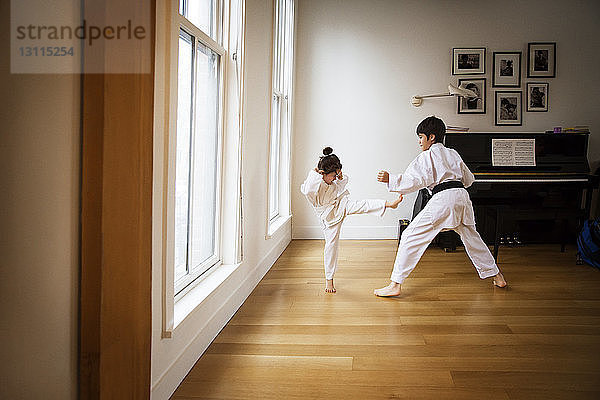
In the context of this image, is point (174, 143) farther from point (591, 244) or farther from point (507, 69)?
point (507, 69)

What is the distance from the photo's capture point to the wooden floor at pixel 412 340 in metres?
2.37

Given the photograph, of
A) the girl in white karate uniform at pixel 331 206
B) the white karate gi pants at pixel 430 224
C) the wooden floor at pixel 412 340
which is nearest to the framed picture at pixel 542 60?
the wooden floor at pixel 412 340

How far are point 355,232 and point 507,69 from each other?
2.50m

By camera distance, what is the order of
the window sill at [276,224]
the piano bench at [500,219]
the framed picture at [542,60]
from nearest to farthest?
the window sill at [276,224] → the piano bench at [500,219] → the framed picture at [542,60]

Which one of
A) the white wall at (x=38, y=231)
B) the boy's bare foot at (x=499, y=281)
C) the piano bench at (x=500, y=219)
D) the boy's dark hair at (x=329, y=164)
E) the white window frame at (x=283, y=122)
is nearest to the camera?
the white wall at (x=38, y=231)

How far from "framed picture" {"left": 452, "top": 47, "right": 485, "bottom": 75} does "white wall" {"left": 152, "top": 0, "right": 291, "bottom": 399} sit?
112 inches

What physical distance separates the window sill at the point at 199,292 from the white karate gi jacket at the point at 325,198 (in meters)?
0.86

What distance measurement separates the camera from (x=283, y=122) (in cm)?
585

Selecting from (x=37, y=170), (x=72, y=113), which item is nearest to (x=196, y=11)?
(x=72, y=113)

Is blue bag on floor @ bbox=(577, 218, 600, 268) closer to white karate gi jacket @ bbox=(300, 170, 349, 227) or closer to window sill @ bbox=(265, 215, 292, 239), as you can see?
white karate gi jacket @ bbox=(300, 170, 349, 227)

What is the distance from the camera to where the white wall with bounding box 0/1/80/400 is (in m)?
1.25

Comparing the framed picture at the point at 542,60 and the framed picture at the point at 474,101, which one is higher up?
the framed picture at the point at 542,60

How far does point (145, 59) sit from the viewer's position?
5.38ft

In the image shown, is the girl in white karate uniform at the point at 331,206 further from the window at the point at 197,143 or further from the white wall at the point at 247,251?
the window at the point at 197,143
